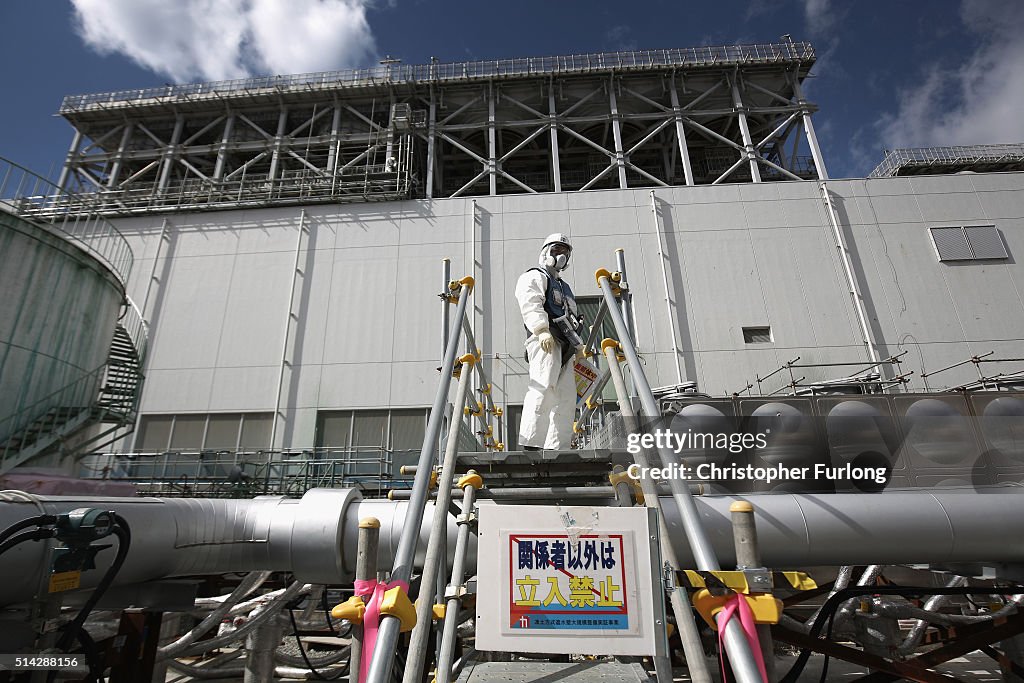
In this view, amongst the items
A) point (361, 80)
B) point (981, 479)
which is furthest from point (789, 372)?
point (361, 80)

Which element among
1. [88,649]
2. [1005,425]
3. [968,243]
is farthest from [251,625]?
[968,243]

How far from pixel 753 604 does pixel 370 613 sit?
5.41 feet

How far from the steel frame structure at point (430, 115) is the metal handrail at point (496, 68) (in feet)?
0.22

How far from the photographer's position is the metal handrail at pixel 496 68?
2208 centimetres

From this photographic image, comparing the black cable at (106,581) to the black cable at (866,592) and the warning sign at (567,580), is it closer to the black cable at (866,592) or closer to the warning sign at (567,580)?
the warning sign at (567,580)

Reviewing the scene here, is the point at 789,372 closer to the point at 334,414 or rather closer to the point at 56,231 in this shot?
the point at 334,414

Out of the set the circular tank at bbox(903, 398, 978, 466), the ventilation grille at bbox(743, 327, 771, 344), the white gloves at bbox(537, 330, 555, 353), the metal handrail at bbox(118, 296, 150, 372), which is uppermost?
the metal handrail at bbox(118, 296, 150, 372)

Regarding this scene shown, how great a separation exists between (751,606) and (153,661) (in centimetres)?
644

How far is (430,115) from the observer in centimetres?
2222

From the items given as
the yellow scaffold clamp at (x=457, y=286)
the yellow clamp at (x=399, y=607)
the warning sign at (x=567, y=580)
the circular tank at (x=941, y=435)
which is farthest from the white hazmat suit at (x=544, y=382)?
the circular tank at (x=941, y=435)

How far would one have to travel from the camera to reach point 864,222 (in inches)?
658

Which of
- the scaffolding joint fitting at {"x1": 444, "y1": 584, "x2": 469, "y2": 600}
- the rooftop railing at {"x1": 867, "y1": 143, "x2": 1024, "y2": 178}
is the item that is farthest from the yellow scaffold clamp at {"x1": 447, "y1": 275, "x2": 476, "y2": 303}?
the rooftop railing at {"x1": 867, "y1": 143, "x2": 1024, "y2": 178}

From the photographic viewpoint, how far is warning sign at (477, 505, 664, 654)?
2.20 meters

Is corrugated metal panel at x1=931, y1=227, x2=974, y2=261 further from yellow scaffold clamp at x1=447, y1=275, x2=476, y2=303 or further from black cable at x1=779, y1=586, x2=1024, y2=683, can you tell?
yellow scaffold clamp at x1=447, y1=275, x2=476, y2=303
